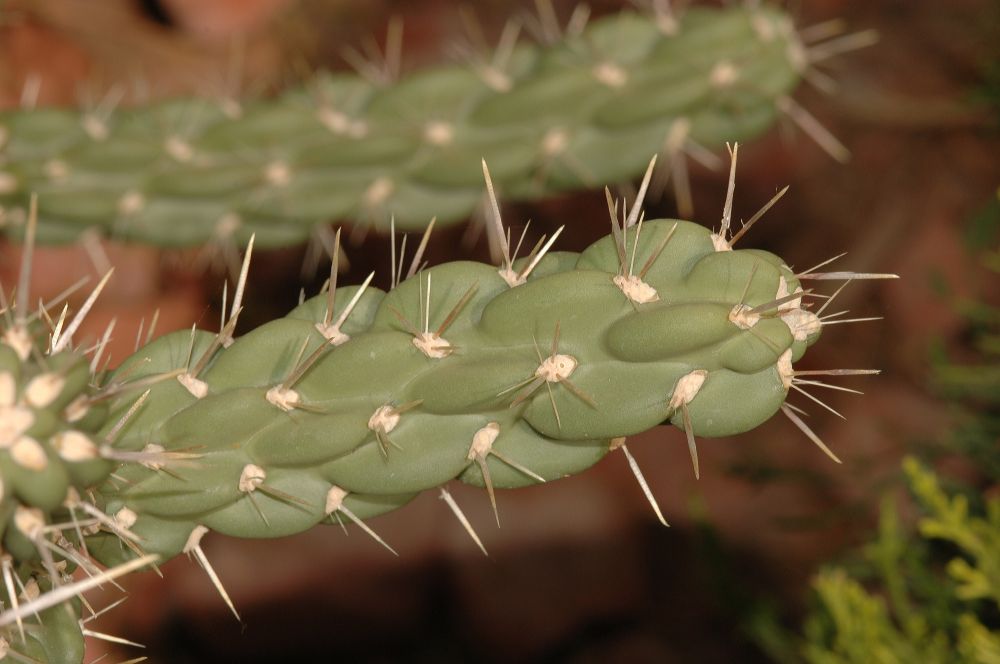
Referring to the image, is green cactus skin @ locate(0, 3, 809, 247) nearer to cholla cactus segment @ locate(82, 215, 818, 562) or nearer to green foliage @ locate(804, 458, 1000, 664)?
green foliage @ locate(804, 458, 1000, 664)

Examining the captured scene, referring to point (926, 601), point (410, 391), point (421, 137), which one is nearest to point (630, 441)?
point (926, 601)

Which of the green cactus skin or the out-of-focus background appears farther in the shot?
the out-of-focus background

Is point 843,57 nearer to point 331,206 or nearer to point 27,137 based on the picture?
point 331,206

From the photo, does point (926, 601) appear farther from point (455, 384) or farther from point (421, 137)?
point (455, 384)

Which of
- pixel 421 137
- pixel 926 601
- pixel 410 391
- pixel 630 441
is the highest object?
pixel 410 391

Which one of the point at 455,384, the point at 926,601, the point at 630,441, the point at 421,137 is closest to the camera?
the point at 455,384

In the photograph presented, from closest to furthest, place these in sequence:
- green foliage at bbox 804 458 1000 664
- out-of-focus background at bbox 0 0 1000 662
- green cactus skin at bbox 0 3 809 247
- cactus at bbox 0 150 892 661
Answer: cactus at bbox 0 150 892 661
green foliage at bbox 804 458 1000 664
green cactus skin at bbox 0 3 809 247
out-of-focus background at bbox 0 0 1000 662

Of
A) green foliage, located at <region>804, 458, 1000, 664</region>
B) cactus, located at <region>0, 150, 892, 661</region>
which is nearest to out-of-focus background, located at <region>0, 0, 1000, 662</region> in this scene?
green foliage, located at <region>804, 458, 1000, 664</region>
